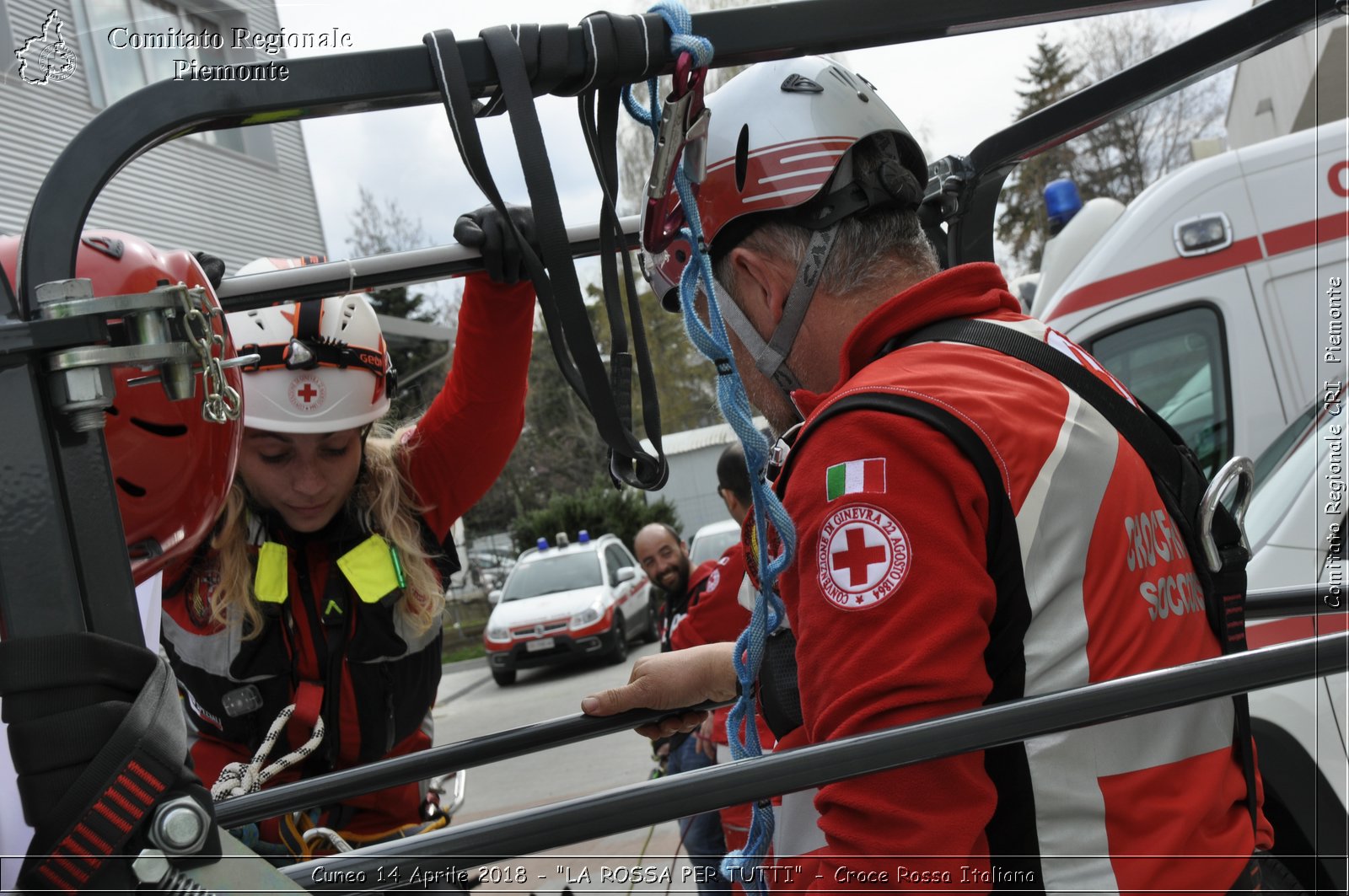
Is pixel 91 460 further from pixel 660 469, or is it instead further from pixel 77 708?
pixel 660 469

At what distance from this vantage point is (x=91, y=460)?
1.02m

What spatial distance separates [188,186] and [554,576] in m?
7.83

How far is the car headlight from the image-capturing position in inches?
634

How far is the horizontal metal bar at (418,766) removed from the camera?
1.87m

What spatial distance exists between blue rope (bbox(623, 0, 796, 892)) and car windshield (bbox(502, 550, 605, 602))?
15.5m

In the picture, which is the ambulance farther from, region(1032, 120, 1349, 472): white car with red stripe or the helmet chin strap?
the helmet chin strap

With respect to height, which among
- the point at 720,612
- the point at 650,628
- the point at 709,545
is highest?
the point at 720,612

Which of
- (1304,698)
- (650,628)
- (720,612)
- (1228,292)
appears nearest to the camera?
(1304,698)

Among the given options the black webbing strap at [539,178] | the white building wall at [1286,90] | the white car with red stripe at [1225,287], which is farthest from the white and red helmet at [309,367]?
the white building wall at [1286,90]

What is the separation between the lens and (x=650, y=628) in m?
19.3

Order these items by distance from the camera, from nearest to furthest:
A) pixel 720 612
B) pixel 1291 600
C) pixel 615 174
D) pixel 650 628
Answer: pixel 615 174
pixel 1291 600
pixel 720 612
pixel 650 628

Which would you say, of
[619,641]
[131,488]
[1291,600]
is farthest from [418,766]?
[619,641]

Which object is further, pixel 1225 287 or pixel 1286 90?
pixel 1286 90

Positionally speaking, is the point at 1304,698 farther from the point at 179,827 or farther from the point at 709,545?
the point at 709,545
